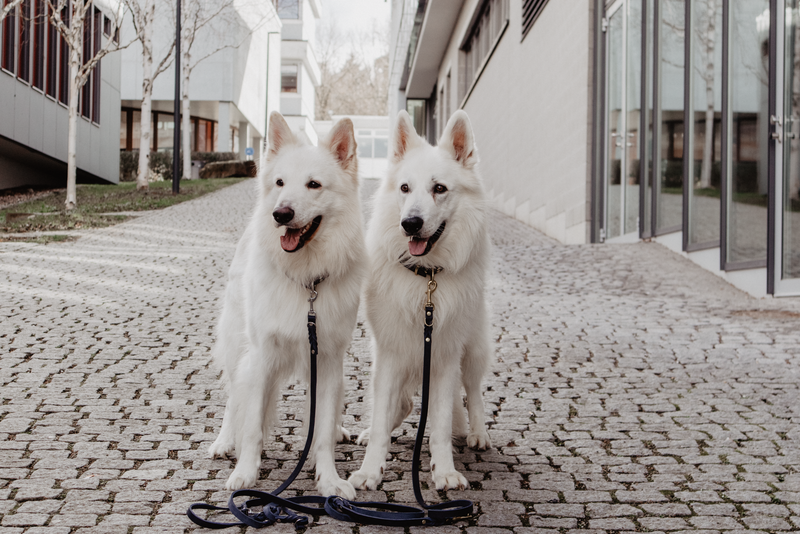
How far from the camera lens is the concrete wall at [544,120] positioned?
1334cm

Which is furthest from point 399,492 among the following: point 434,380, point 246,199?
point 246,199

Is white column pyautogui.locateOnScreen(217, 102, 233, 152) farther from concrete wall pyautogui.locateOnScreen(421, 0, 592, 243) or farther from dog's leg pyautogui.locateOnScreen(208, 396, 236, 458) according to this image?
dog's leg pyautogui.locateOnScreen(208, 396, 236, 458)

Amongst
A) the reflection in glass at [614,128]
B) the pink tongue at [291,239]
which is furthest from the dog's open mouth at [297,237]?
the reflection in glass at [614,128]

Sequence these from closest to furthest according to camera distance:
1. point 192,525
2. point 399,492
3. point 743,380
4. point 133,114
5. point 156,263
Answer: point 192,525 → point 399,492 → point 743,380 → point 156,263 → point 133,114

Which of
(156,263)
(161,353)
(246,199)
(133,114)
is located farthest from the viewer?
(133,114)

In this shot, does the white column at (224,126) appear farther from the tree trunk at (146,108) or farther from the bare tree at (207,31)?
the tree trunk at (146,108)

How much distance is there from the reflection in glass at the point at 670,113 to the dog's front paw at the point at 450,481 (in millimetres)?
8037

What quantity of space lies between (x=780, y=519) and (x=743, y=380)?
105 inches

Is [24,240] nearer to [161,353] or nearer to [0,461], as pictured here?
→ [161,353]

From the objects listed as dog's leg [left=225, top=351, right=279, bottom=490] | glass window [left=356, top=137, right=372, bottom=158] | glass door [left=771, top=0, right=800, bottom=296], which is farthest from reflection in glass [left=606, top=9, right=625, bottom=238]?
glass window [left=356, top=137, right=372, bottom=158]

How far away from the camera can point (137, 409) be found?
16.3 ft

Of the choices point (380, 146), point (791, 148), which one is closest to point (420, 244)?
point (791, 148)

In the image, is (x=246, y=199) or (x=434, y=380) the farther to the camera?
(x=246, y=199)

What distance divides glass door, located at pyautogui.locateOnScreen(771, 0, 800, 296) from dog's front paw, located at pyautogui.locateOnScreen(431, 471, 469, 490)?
604cm
